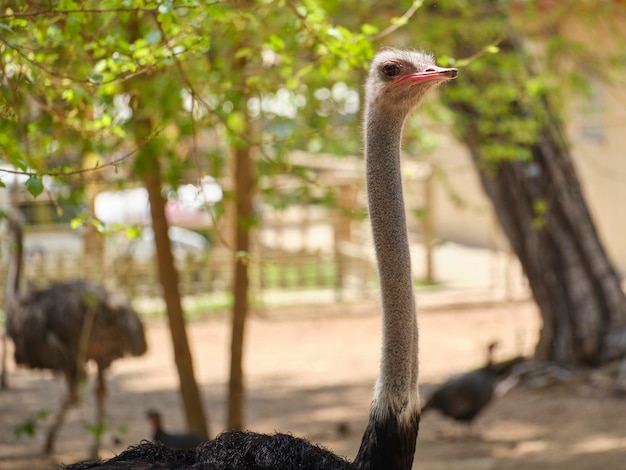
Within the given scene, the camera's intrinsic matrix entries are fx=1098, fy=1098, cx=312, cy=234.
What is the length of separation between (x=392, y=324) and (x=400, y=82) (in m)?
0.67

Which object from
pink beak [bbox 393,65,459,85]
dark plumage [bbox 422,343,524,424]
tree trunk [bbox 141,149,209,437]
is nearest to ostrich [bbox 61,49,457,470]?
pink beak [bbox 393,65,459,85]

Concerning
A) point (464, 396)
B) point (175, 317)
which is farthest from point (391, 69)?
point (464, 396)

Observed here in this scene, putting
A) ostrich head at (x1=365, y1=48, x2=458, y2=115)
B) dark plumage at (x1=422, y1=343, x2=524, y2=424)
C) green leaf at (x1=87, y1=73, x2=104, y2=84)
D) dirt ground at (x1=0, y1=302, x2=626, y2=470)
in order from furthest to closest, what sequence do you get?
1. dark plumage at (x1=422, y1=343, x2=524, y2=424)
2. dirt ground at (x1=0, y1=302, x2=626, y2=470)
3. green leaf at (x1=87, y1=73, x2=104, y2=84)
4. ostrich head at (x1=365, y1=48, x2=458, y2=115)

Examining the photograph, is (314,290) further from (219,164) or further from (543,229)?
(219,164)

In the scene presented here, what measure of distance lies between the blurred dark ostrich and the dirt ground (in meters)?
0.41

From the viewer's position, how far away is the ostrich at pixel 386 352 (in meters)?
2.82

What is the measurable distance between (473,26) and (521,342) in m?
3.57

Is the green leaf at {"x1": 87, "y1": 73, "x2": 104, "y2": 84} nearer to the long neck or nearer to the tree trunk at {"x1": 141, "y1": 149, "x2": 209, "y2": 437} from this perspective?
the long neck

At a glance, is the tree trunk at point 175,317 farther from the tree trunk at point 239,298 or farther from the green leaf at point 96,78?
the green leaf at point 96,78

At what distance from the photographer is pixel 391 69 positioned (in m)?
3.05

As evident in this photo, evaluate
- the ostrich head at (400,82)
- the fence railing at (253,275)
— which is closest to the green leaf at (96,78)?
the ostrich head at (400,82)

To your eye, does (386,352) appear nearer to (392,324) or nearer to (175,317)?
(392,324)

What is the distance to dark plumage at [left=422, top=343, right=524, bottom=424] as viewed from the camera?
24.7ft

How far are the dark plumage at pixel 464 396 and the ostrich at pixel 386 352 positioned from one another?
469cm
